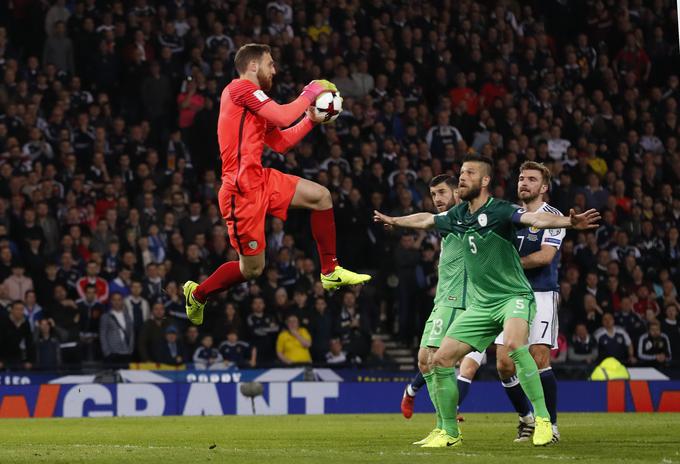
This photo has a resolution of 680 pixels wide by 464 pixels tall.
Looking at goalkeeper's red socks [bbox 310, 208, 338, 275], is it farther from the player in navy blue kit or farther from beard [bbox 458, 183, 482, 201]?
the player in navy blue kit

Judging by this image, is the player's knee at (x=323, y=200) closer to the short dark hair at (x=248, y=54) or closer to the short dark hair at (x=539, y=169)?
the short dark hair at (x=248, y=54)

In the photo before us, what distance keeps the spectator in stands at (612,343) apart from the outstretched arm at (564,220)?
1034 cm

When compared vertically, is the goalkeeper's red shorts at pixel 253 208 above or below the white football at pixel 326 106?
below

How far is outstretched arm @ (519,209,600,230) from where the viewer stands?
33.2ft

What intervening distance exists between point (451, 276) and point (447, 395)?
2059 millimetres

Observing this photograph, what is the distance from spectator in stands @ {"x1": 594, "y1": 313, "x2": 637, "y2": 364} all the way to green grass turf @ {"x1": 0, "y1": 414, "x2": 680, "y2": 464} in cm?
227

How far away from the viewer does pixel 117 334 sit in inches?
757

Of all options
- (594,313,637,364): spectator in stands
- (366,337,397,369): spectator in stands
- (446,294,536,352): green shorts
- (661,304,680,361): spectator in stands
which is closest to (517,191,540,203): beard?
(446,294,536,352): green shorts

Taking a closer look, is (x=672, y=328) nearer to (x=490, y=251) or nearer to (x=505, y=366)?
(x=505, y=366)

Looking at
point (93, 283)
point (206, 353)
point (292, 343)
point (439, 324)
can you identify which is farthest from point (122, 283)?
point (439, 324)

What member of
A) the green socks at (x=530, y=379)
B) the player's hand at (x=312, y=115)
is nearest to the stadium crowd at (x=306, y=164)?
the player's hand at (x=312, y=115)

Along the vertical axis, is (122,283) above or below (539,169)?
below

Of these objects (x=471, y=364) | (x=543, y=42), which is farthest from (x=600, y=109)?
(x=471, y=364)

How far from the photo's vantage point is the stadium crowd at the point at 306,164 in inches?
776
